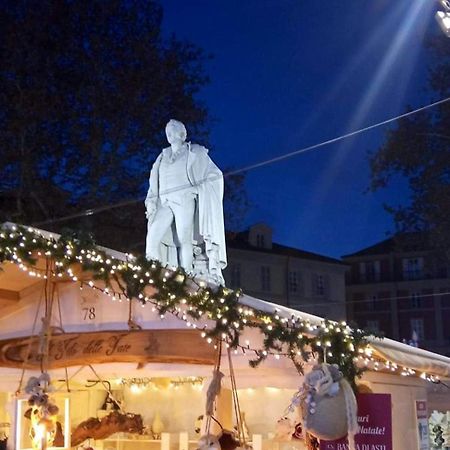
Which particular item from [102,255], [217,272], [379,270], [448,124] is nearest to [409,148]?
[448,124]

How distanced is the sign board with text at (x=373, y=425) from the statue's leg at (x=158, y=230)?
3.57 m

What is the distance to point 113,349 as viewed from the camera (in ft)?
22.1

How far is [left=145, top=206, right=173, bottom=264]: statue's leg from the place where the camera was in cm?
862

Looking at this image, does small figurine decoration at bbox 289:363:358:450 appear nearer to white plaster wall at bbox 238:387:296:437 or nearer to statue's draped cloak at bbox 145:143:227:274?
statue's draped cloak at bbox 145:143:227:274

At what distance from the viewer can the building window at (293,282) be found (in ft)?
136

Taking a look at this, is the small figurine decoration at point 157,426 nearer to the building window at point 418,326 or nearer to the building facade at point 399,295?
the building facade at point 399,295

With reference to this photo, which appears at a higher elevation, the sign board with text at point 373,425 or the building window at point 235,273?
the building window at point 235,273

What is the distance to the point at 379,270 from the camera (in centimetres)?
5172

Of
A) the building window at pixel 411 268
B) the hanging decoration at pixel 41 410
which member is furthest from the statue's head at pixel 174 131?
the building window at pixel 411 268

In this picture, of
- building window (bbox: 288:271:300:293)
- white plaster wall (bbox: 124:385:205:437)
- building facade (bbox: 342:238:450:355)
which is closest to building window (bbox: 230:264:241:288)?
building window (bbox: 288:271:300:293)

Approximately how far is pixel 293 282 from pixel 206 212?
1317 inches

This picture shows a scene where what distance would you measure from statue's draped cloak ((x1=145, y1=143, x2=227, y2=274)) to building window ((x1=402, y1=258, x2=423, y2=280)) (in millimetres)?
43147

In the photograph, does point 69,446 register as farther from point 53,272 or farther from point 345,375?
point 345,375

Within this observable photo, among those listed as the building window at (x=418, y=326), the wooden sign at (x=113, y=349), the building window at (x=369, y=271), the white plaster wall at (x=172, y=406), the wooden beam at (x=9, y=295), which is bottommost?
the white plaster wall at (x=172, y=406)
